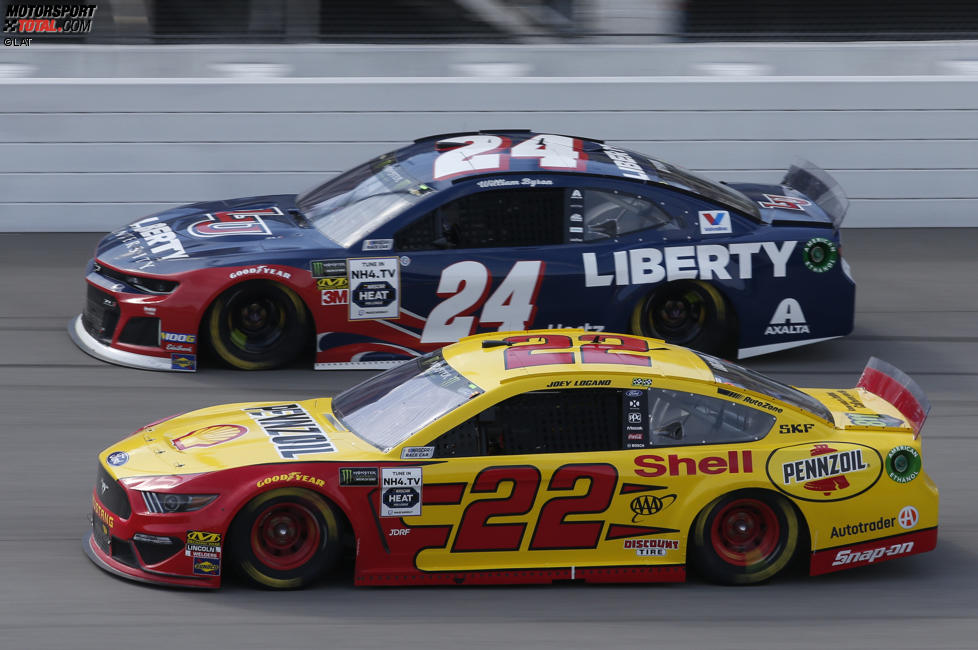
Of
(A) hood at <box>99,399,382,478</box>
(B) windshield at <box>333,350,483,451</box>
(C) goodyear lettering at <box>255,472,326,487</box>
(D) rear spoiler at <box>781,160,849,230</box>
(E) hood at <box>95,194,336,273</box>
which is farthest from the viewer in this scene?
(D) rear spoiler at <box>781,160,849,230</box>

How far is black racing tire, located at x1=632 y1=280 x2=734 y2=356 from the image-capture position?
9.40 m

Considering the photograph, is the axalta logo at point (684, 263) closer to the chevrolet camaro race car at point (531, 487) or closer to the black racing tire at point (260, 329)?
the black racing tire at point (260, 329)

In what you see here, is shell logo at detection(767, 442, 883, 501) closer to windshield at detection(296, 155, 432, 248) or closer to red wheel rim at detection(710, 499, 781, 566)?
red wheel rim at detection(710, 499, 781, 566)

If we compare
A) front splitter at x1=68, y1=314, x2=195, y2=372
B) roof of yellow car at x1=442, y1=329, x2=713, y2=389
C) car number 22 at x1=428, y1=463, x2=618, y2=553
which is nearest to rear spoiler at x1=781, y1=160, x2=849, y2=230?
roof of yellow car at x1=442, y1=329, x2=713, y2=389

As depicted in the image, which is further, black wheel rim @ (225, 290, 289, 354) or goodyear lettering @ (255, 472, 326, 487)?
black wheel rim @ (225, 290, 289, 354)

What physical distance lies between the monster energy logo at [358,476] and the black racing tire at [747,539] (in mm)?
1442

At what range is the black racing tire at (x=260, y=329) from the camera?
8.97 m

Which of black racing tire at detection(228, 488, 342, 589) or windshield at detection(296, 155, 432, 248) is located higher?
windshield at detection(296, 155, 432, 248)

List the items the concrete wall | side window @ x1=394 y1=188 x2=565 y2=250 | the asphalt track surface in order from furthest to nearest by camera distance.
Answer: the concrete wall
side window @ x1=394 y1=188 x2=565 y2=250
the asphalt track surface

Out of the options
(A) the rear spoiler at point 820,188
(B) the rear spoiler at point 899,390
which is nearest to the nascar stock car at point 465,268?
(A) the rear spoiler at point 820,188

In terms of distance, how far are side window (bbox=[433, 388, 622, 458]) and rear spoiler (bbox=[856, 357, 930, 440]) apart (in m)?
1.48

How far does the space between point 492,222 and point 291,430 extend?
3235 mm

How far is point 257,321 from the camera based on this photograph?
9094mm

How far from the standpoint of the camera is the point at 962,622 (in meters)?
5.95
